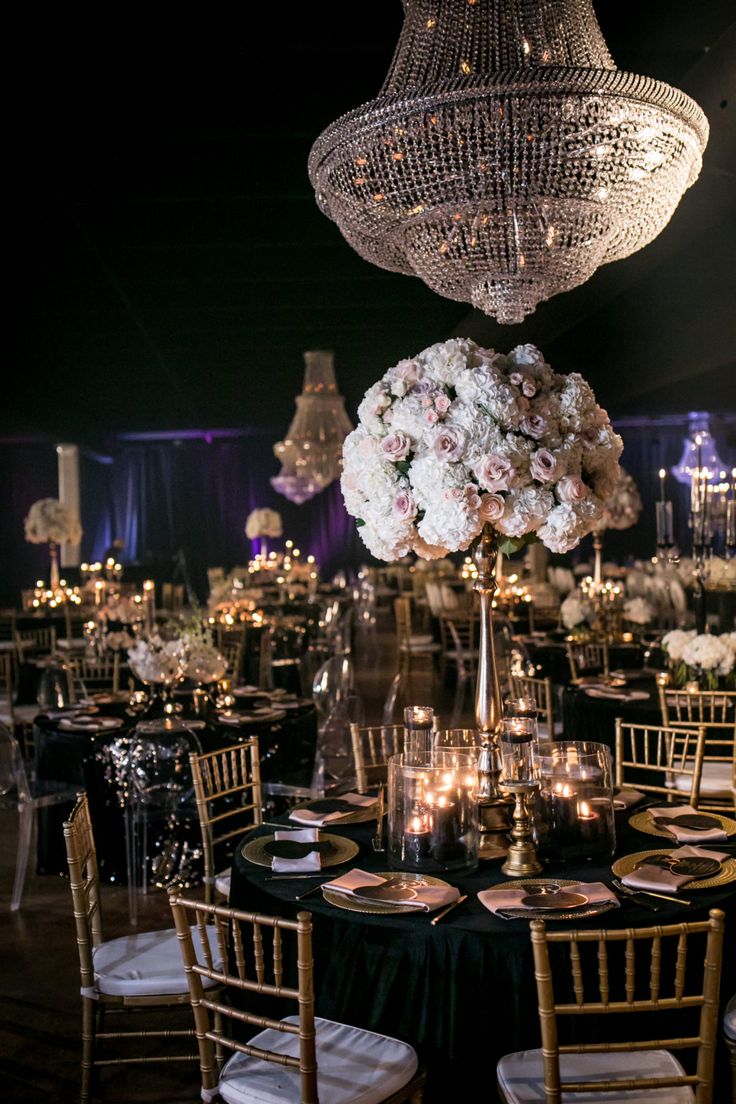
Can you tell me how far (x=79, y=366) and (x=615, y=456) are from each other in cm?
1173

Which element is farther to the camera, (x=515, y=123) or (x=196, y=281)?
(x=196, y=281)

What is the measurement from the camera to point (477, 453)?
290 centimetres

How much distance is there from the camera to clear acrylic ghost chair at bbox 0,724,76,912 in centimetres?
477

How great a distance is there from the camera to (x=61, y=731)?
555 centimetres

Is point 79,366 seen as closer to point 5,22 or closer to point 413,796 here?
point 5,22

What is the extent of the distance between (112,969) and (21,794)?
2318mm

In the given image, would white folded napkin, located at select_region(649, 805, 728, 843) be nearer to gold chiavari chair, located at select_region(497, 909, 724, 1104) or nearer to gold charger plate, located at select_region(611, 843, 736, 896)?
gold charger plate, located at select_region(611, 843, 736, 896)

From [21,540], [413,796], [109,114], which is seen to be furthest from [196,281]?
[21,540]

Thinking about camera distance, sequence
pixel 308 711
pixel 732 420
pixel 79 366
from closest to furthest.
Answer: pixel 308 711
pixel 79 366
pixel 732 420

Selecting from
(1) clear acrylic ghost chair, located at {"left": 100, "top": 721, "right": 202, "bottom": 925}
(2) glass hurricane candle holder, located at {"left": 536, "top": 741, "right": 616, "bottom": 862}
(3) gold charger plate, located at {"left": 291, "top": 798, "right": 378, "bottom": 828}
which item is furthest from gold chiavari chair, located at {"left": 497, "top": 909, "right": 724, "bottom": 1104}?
(1) clear acrylic ghost chair, located at {"left": 100, "top": 721, "right": 202, "bottom": 925}

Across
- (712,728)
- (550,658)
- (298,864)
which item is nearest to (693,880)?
(298,864)

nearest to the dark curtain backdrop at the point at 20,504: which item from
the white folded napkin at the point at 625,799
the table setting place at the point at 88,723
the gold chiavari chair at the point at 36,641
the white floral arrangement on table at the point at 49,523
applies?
the white floral arrangement on table at the point at 49,523

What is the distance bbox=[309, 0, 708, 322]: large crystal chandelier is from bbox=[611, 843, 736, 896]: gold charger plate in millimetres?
1893

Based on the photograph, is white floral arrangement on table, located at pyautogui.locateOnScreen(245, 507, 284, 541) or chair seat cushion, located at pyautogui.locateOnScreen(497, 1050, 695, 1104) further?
white floral arrangement on table, located at pyautogui.locateOnScreen(245, 507, 284, 541)
